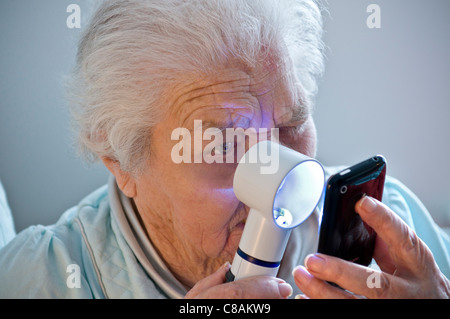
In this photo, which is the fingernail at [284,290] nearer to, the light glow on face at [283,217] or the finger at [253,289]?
the finger at [253,289]

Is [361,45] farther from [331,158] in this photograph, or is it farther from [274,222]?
[274,222]

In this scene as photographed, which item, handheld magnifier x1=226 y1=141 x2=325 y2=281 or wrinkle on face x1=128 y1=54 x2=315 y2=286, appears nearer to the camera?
handheld magnifier x1=226 y1=141 x2=325 y2=281

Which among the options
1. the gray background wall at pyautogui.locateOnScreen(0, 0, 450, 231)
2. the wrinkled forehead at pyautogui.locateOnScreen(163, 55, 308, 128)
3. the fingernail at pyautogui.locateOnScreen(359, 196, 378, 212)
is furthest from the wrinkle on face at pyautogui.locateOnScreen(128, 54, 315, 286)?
the gray background wall at pyautogui.locateOnScreen(0, 0, 450, 231)

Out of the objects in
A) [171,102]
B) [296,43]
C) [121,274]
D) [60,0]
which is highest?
[60,0]

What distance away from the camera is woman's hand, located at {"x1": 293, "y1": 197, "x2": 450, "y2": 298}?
91 centimetres

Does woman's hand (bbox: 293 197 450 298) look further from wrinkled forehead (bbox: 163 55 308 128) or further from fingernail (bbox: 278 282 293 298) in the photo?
wrinkled forehead (bbox: 163 55 308 128)

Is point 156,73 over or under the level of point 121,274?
over

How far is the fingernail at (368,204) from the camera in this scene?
953 millimetres

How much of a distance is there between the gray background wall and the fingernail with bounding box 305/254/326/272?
4.87 feet

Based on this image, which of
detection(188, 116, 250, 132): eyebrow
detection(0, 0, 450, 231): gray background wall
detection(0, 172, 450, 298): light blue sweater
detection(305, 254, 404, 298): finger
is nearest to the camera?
detection(305, 254, 404, 298): finger

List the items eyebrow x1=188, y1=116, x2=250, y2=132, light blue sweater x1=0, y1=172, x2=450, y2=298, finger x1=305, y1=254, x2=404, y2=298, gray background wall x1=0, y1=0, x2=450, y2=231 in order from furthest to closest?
1. gray background wall x1=0, y1=0, x2=450, y2=231
2. light blue sweater x1=0, y1=172, x2=450, y2=298
3. eyebrow x1=188, y1=116, x2=250, y2=132
4. finger x1=305, y1=254, x2=404, y2=298
